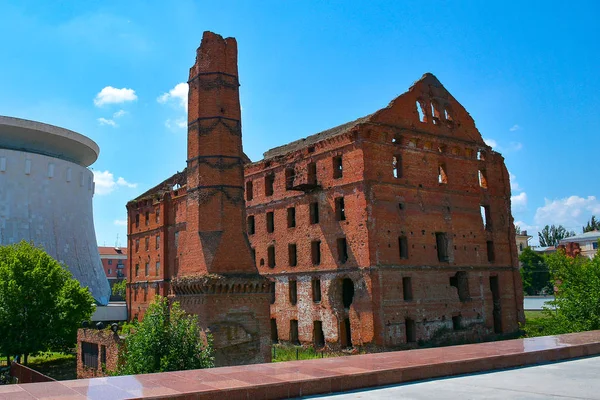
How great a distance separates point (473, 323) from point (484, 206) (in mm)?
7511

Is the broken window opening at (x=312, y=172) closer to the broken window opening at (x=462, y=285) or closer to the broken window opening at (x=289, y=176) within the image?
the broken window opening at (x=289, y=176)

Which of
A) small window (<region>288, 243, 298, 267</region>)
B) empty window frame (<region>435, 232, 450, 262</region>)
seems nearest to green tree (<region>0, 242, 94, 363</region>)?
small window (<region>288, 243, 298, 267</region>)

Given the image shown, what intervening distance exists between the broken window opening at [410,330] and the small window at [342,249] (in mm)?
4566

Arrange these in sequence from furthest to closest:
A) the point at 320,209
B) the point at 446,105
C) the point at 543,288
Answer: the point at 543,288
the point at 446,105
the point at 320,209

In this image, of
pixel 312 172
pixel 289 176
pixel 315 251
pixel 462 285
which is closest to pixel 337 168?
pixel 312 172

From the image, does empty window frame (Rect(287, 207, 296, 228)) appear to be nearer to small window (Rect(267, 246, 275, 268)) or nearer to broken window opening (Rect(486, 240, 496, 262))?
small window (Rect(267, 246, 275, 268))

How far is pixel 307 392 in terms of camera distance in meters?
8.05

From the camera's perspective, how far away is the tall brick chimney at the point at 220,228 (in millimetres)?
19594

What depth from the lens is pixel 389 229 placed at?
27.3 meters

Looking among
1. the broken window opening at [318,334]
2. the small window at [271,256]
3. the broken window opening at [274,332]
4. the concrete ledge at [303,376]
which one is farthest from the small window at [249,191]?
the concrete ledge at [303,376]

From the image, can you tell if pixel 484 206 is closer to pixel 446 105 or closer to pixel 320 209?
pixel 446 105

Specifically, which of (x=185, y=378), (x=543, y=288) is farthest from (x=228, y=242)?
(x=543, y=288)

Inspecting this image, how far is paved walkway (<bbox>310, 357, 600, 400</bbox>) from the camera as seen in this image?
25.4ft

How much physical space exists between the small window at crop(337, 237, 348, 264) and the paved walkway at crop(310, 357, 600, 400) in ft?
59.0
